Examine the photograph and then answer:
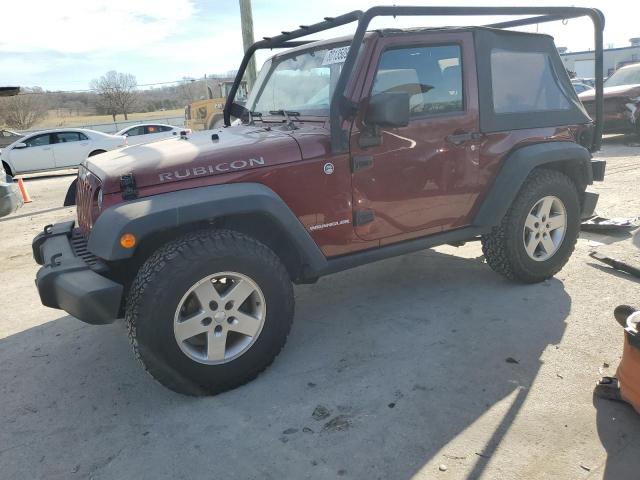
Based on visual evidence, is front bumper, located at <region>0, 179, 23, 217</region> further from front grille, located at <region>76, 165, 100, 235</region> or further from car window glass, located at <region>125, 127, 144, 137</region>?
car window glass, located at <region>125, 127, 144, 137</region>

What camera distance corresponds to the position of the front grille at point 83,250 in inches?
111

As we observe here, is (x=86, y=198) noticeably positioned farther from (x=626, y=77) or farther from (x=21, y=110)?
(x=21, y=110)

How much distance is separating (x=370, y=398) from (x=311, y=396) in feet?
1.07

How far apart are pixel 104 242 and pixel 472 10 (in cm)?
270

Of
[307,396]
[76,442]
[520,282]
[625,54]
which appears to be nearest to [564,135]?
[520,282]

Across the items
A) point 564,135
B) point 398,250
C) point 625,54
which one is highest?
point 625,54

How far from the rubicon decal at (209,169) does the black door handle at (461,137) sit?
53.5 inches

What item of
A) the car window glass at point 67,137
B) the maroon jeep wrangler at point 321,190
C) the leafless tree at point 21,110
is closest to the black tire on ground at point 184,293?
the maroon jeep wrangler at point 321,190

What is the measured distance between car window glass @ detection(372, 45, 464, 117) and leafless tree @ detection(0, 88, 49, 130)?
139 ft

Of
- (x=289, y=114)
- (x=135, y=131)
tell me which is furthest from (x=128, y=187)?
(x=135, y=131)

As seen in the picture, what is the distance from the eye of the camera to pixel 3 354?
11.5ft

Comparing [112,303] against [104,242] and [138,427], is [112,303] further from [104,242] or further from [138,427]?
[138,427]

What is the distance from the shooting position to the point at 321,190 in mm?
3072

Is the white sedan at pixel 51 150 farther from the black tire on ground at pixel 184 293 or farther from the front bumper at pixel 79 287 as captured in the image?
the black tire on ground at pixel 184 293
